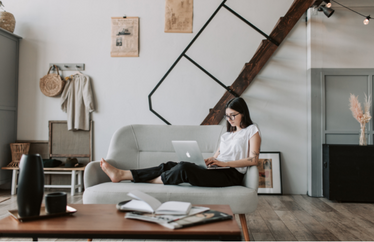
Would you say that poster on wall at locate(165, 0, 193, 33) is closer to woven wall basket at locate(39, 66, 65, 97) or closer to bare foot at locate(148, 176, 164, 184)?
woven wall basket at locate(39, 66, 65, 97)

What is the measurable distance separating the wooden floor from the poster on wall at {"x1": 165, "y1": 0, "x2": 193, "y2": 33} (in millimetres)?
2464

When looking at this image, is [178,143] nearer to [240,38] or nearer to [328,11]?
[240,38]

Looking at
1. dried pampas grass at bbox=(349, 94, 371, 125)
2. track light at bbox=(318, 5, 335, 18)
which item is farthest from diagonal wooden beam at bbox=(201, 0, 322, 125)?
dried pampas grass at bbox=(349, 94, 371, 125)

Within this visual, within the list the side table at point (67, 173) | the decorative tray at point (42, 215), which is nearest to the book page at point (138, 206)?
the decorative tray at point (42, 215)

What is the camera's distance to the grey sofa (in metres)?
→ 1.92

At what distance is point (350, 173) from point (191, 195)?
225cm

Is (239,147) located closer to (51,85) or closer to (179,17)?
(179,17)

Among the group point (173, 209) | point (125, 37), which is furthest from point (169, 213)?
point (125, 37)

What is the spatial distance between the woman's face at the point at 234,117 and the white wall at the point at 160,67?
4.40 ft

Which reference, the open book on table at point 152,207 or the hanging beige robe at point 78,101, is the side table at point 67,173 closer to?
the hanging beige robe at point 78,101

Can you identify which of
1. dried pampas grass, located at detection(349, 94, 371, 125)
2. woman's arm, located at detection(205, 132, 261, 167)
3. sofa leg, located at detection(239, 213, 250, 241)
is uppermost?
dried pampas grass, located at detection(349, 94, 371, 125)

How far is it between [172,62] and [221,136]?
5.47ft

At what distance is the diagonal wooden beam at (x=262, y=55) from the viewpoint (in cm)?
A: 334

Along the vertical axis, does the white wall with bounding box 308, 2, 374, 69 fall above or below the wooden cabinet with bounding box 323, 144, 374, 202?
above
